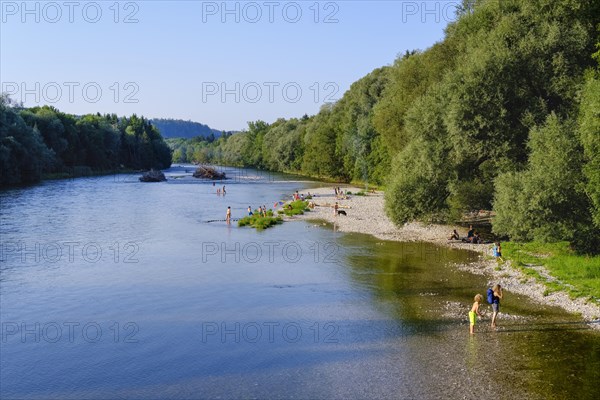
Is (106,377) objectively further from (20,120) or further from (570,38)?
(20,120)

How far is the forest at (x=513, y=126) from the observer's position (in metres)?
36.6

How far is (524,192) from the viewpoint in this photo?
123 feet

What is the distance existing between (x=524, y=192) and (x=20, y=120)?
370 feet

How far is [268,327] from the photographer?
2784 cm

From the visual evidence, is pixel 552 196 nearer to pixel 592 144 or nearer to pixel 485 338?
pixel 592 144

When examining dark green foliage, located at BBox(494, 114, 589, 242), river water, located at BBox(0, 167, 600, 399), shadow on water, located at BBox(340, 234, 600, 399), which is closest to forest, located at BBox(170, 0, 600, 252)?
dark green foliage, located at BBox(494, 114, 589, 242)

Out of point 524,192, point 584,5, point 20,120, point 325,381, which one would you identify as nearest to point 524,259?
point 524,192

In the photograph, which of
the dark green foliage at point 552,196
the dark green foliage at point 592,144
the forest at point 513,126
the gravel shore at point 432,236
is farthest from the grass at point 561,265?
the dark green foliage at point 592,144

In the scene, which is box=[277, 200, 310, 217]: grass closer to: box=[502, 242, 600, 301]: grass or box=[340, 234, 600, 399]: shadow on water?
box=[502, 242, 600, 301]: grass

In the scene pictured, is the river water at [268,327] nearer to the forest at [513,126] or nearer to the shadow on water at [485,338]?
the shadow on water at [485,338]

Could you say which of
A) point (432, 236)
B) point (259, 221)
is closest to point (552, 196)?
point (432, 236)

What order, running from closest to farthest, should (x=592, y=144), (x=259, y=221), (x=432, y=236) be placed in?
(x=592, y=144)
(x=432, y=236)
(x=259, y=221)

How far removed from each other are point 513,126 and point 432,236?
13.2 metres

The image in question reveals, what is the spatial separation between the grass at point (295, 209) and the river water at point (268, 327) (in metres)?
21.1
